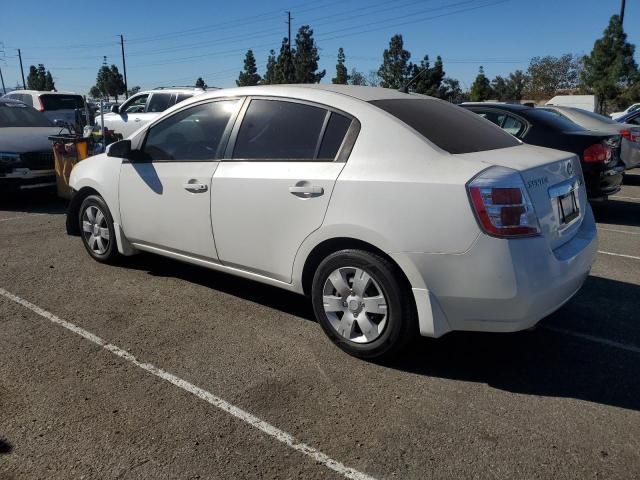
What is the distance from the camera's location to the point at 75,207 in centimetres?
583

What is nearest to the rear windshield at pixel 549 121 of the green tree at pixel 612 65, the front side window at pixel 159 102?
the front side window at pixel 159 102

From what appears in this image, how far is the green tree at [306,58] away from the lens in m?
61.9

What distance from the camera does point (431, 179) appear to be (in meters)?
3.20

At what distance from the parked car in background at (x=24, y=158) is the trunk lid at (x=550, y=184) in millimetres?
7417

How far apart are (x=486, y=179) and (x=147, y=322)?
2.62m

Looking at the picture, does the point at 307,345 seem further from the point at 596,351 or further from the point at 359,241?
the point at 596,351

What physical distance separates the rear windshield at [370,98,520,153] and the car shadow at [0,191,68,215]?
6.29 meters

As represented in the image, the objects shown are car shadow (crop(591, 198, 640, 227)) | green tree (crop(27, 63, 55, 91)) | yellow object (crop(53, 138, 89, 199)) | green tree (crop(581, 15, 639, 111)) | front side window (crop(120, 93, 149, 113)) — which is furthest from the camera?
green tree (crop(27, 63, 55, 91))

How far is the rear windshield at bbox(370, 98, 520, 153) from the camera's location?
357 cm

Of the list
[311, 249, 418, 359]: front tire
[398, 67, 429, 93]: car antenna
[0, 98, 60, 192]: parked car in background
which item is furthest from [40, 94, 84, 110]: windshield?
[311, 249, 418, 359]: front tire

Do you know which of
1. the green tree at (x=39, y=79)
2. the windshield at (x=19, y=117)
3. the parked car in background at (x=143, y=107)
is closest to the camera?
the windshield at (x=19, y=117)

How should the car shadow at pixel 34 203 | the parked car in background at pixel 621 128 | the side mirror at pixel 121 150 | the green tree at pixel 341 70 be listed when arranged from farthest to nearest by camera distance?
the green tree at pixel 341 70 → the parked car in background at pixel 621 128 → the car shadow at pixel 34 203 → the side mirror at pixel 121 150

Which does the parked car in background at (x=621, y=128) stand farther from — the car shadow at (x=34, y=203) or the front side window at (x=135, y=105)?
the front side window at (x=135, y=105)

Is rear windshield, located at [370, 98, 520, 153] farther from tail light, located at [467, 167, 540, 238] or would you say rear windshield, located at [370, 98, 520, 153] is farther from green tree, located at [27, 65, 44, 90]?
green tree, located at [27, 65, 44, 90]
